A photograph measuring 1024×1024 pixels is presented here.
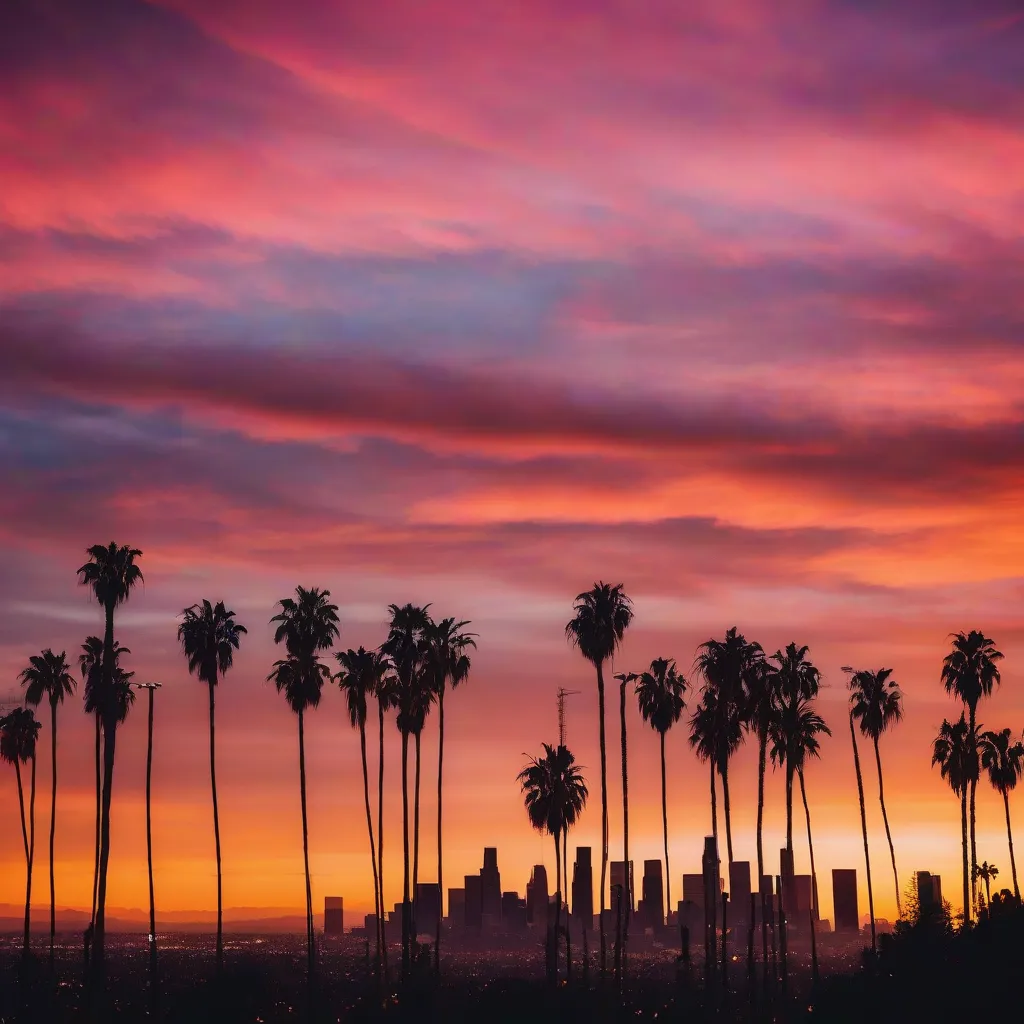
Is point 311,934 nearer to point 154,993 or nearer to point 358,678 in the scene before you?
point 154,993

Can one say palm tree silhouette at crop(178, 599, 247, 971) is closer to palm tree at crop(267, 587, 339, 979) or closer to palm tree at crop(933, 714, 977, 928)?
palm tree at crop(267, 587, 339, 979)

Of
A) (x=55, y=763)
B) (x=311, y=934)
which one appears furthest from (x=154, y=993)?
(x=55, y=763)

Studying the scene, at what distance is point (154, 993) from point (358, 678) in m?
26.2

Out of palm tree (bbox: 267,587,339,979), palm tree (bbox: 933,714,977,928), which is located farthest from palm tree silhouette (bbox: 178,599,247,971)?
palm tree (bbox: 933,714,977,928)

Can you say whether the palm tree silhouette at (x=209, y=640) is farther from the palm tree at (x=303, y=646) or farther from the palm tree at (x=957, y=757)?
the palm tree at (x=957, y=757)

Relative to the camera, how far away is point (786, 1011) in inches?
4350

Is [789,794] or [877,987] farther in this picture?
[789,794]

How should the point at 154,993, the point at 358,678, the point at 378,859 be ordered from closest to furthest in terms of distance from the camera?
the point at 154,993 → the point at 358,678 → the point at 378,859

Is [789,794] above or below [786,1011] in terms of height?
above

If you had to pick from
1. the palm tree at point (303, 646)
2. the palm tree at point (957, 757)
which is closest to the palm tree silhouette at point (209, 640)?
the palm tree at point (303, 646)

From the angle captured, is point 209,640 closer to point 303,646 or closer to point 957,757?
point 303,646

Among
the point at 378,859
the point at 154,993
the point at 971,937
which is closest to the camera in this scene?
the point at 971,937

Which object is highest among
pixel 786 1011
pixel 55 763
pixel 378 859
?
pixel 55 763

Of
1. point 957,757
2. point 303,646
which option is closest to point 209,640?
point 303,646
